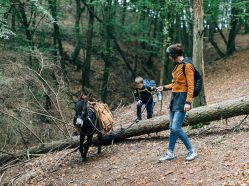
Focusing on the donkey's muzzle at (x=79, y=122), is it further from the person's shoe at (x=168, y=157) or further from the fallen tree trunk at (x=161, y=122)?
the fallen tree trunk at (x=161, y=122)

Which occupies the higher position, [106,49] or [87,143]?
[106,49]

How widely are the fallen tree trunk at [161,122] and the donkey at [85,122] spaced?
0.87m

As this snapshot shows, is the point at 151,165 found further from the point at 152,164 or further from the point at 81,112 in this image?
the point at 81,112

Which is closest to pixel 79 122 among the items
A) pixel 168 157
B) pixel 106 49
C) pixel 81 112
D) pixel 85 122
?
pixel 81 112

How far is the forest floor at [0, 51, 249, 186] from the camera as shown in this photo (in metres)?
7.58

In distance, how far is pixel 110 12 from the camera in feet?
78.3

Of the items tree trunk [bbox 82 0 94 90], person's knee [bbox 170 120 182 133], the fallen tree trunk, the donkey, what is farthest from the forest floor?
tree trunk [bbox 82 0 94 90]

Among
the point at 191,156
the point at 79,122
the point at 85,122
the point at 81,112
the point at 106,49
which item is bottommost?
the point at 191,156

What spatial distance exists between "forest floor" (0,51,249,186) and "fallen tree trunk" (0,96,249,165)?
27cm

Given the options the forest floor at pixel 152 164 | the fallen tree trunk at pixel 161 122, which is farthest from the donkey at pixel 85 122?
the fallen tree trunk at pixel 161 122

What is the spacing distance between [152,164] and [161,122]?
243 cm

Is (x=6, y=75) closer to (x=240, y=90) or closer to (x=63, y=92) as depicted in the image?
(x=63, y=92)

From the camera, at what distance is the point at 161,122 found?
1111cm

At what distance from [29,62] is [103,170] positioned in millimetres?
7366
